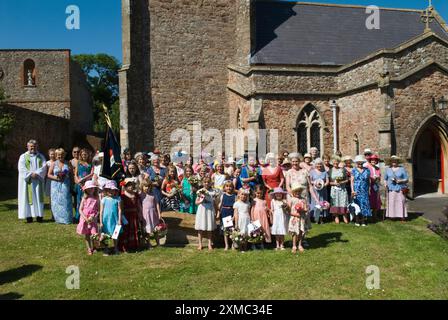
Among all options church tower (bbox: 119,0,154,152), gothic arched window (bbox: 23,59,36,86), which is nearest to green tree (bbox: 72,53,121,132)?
gothic arched window (bbox: 23,59,36,86)

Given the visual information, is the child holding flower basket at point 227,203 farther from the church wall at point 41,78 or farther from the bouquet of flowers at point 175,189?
the church wall at point 41,78

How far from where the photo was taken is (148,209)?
764 cm

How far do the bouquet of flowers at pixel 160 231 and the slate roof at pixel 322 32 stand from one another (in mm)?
12044

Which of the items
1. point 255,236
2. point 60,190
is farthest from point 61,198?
point 255,236

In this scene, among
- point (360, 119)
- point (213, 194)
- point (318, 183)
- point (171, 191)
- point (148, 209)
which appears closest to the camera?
point (148, 209)

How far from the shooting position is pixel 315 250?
769 cm

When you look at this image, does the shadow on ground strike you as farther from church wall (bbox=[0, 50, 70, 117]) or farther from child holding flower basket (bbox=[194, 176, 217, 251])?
church wall (bbox=[0, 50, 70, 117])

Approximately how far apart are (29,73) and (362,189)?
27.8 metres

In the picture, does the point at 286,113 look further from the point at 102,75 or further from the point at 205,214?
the point at 102,75

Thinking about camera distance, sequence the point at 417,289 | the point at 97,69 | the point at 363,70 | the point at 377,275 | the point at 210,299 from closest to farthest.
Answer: the point at 210,299 < the point at 417,289 < the point at 377,275 < the point at 363,70 < the point at 97,69

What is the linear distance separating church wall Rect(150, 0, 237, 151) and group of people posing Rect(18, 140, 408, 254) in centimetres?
882

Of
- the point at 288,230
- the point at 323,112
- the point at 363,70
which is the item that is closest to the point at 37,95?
the point at 323,112

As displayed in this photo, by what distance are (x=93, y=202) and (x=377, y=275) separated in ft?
17.4
